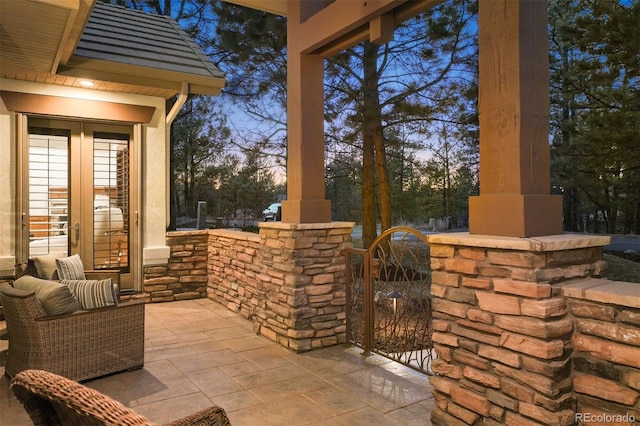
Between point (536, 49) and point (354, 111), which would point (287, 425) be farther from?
point (354, 111)

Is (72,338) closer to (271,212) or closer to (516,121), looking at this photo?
(516,121)

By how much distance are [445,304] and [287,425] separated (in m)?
1.14

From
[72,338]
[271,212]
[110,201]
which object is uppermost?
[110,201]

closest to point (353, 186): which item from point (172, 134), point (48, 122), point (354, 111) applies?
point (354, 111)

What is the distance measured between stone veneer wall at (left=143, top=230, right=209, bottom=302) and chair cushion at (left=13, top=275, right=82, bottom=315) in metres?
2.60

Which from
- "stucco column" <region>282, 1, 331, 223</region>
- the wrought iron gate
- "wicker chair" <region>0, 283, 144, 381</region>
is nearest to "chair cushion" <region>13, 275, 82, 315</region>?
"wicker chair" <region>0, 283, 144, 381</region>

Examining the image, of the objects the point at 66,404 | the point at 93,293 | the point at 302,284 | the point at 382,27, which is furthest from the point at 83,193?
the point at 66,404

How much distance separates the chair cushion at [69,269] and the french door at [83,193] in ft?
4.89

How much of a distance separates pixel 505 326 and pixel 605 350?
1.34 feet

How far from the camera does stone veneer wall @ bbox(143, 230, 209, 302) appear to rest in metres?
5.79

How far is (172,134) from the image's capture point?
11656 millimetres

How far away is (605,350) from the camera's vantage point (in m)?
1.91

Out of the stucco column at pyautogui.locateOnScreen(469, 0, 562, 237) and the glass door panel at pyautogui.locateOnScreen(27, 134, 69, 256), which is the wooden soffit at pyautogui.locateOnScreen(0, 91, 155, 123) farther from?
the stucco column at pyautogui.locateOnScreen(469, 0, 562, 237)

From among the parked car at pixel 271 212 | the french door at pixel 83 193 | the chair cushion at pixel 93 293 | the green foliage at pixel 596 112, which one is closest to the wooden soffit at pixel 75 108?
the french door at pixel 83 193
